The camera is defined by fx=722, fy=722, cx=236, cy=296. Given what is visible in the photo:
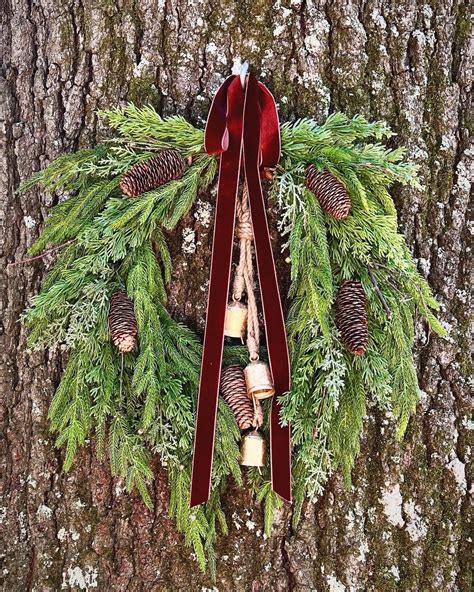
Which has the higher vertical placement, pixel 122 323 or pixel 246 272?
pixel 246 272

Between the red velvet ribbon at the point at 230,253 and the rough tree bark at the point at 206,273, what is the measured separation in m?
0.15

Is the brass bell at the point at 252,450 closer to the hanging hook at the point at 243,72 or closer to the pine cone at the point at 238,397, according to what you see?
the pine cone at the point at 238,397

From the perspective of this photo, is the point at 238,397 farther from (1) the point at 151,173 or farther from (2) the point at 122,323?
(1) the point at 151,173

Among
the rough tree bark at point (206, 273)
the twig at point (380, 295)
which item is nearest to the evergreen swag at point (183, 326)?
the twig at point (380, 295)

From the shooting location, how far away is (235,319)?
1.91m

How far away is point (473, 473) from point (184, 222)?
109 cm

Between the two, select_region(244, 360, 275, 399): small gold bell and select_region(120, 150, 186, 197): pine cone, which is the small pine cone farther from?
select_region(120, 150, 186, 197): pine cone

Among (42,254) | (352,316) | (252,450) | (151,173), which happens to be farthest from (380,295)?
(42,254)

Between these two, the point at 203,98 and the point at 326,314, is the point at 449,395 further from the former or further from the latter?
the point at 203,98

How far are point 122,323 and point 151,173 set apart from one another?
39 cm

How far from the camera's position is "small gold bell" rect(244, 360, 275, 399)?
6.11 feet

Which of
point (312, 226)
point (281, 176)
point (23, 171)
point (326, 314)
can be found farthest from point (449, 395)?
point (23, 171)

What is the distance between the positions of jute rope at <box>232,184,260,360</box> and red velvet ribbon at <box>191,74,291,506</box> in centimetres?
7

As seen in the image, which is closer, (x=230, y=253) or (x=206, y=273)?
(x=230, y=253)
